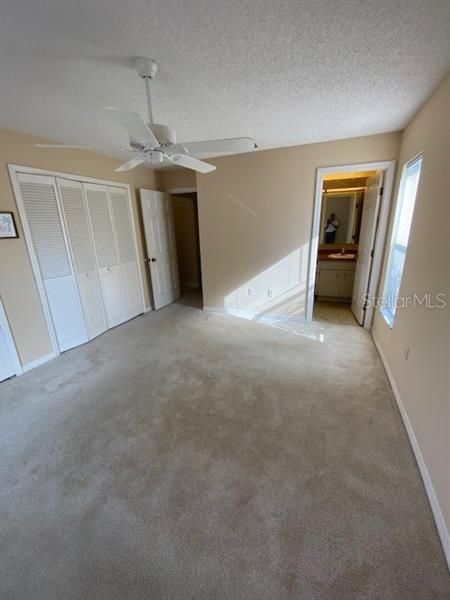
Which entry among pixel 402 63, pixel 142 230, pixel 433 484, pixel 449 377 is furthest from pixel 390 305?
pixel 142 230

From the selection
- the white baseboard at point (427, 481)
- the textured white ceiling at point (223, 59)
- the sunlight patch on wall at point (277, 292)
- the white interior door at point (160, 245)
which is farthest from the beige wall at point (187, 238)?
the white baseboard at point (427, 481)

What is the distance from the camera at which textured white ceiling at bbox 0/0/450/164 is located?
1213 mm

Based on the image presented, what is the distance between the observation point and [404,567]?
113cm

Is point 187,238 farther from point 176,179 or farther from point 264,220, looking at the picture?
point 264,220

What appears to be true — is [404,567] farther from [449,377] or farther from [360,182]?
[360,182]

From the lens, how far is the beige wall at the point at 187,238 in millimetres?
5863

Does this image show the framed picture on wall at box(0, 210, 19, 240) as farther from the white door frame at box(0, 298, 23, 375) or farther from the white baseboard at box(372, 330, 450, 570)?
the white baseboard at box(372, 330, 450, 570)

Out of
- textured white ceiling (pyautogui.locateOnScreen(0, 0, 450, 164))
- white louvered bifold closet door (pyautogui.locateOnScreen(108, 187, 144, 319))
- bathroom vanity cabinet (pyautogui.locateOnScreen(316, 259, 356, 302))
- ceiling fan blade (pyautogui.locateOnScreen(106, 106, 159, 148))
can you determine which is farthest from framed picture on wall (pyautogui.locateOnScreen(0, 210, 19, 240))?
bathroom vanity cabinet (pyautogui.locateOnScreen(316, 259, 356, 302))

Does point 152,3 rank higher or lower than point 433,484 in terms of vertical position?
higher

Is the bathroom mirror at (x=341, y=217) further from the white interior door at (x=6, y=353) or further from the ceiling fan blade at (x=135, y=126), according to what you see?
the white interior door at (x=6, y=353)

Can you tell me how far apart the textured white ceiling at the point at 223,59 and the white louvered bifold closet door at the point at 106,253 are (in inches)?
39.5

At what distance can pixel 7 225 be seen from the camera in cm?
251

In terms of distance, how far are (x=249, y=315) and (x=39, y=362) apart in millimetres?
2816

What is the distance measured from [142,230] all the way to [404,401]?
13.4 ft
